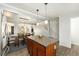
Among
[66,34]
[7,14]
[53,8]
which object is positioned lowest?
[66,34]

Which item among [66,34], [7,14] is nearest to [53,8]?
[66,34]

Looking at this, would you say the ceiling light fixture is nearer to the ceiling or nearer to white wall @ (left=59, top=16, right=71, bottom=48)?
the ceiling

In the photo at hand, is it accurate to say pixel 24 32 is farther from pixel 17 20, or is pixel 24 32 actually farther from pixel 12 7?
pixel 12 7

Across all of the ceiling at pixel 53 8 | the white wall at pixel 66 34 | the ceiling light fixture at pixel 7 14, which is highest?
the ceiling at pixel 53 8

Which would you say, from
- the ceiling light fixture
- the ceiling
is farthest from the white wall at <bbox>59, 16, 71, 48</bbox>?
the ceiling light fixture

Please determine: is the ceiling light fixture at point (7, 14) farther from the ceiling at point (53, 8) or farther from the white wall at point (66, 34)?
the white wall at point (66, 34)

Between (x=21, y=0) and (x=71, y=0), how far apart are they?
Result: 996mm

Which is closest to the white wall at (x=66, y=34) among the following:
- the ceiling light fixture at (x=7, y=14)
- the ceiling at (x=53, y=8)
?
the ceiling at (x=53, y=8)

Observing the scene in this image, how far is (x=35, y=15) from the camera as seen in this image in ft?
6.31

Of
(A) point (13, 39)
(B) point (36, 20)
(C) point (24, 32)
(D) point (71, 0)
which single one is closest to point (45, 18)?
(B) point (36, 20)

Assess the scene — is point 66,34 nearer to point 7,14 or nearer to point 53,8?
point 53,8

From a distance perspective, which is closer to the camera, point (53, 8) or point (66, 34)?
point (53, 8)

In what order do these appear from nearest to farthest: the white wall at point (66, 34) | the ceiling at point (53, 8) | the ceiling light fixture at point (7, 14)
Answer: the ceiling light fixture at point (7, 14)
the ceiling at point (53, 8)
the white wall at point (66, 34)

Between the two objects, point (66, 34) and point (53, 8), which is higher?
point (53, 8)
